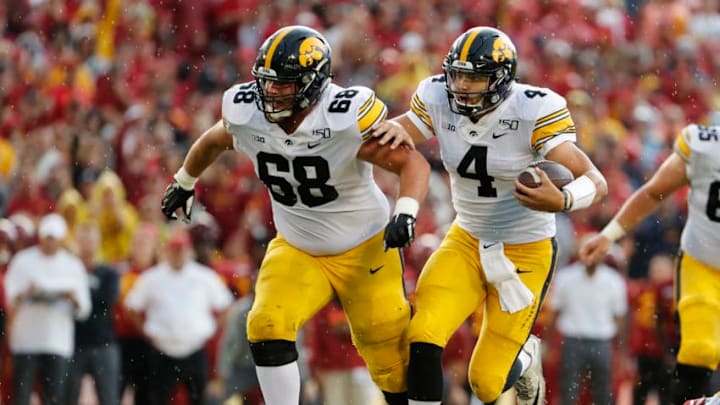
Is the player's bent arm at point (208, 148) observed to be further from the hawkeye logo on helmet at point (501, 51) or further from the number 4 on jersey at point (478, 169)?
the hawkeye logo on helmet at point (501, 51)

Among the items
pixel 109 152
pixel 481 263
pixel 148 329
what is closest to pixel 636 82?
pixel 109 152

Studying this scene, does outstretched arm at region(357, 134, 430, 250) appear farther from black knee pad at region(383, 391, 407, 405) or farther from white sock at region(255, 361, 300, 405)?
black knee pad at region(383, 391, 407, 405)

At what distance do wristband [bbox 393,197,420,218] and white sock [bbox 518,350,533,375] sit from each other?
1099 millimetres

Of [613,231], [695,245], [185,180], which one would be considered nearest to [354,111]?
[185,180]

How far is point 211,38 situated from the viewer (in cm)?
1384

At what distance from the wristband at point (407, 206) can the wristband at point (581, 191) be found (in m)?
0.62

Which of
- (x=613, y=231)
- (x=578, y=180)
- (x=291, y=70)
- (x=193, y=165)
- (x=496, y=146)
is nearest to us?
(x=578, y=180)

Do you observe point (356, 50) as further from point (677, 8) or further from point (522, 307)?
point (522, 307)

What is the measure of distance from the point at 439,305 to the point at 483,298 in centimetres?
34

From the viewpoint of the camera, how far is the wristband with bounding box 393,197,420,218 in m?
6.23

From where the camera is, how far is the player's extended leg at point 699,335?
7.29 metres

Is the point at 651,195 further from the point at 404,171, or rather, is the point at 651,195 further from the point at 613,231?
the point at 404,171

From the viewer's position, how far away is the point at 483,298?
22.4 feet

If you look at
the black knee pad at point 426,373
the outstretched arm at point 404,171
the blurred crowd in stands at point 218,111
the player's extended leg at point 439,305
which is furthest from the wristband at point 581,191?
the blurred crowd in stands at point 218,111
